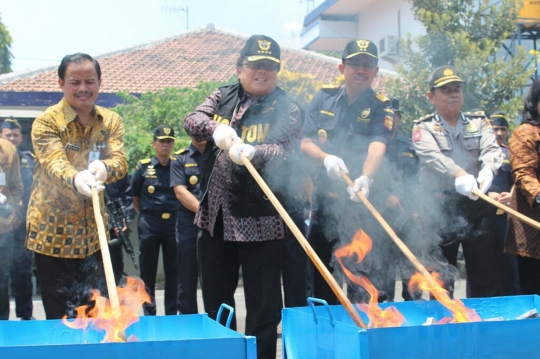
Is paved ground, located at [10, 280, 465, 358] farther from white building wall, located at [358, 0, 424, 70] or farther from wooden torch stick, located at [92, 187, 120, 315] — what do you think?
white building wall, located at [358, 0, 424, 70]

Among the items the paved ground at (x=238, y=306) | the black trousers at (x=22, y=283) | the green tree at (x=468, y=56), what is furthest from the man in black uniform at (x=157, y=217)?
the green tree at (x=468, y=56)

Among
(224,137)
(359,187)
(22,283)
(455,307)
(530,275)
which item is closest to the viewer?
(455,307)

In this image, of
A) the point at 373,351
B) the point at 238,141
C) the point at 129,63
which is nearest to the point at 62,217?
the point at 238,141

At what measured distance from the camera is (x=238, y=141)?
12.9 feet

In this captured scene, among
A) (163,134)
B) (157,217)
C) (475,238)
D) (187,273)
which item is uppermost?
(163,134)

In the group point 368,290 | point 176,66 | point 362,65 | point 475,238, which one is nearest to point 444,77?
point 362,65

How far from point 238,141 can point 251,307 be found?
1.02m

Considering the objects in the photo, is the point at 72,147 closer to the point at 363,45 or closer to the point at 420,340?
the point at 363,45

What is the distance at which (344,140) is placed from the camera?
4.87 metres

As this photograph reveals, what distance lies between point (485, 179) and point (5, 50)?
95.8ft

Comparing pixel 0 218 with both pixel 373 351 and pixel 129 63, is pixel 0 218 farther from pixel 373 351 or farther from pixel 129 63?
pixel 129 63

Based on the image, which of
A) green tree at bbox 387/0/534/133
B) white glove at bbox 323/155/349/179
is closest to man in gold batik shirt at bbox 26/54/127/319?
white glove at bbox 323/155/349/179

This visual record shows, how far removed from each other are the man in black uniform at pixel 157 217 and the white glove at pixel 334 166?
3.26 metres

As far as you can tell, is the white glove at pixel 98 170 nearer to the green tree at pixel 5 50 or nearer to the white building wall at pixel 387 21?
the white building wall at pixel 387 21
